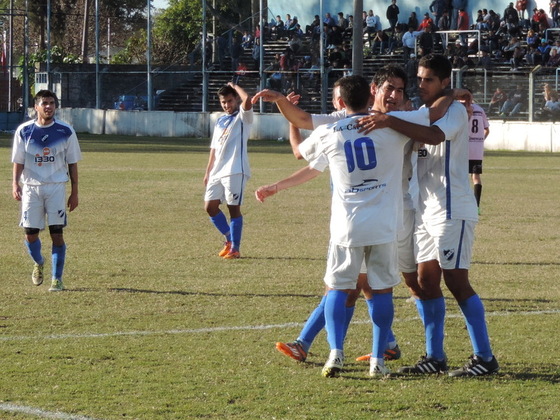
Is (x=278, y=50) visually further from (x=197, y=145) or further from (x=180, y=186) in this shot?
(x=180, y=186)

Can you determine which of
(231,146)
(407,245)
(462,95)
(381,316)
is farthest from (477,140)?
(381,316)

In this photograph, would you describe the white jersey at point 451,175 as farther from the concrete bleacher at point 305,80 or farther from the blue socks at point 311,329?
the concrete bleacher at point 305,80

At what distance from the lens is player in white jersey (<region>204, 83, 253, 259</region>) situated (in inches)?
510

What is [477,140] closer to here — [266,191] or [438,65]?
[266,191]

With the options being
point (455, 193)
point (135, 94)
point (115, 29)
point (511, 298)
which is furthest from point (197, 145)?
point (115, 29)

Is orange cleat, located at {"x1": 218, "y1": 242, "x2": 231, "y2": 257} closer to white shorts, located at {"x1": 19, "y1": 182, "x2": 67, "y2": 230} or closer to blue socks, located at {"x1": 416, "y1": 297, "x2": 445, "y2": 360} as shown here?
white shorts, located at {"x1": 19, "y1": 182, "x2": 67, "y2": 230}

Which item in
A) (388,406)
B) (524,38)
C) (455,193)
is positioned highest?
(524,38)

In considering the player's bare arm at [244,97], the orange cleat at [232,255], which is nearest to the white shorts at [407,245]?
the player's bare arm at [244,97]

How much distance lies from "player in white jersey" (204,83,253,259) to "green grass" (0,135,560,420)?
337mm

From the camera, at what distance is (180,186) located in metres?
23.2

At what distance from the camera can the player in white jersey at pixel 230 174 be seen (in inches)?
510

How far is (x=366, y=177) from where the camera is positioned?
264 inches

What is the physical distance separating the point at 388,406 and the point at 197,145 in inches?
1361

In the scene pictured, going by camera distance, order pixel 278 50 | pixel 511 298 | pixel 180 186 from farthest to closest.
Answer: pixel 278 50
pixel 180 186
pixel 511 298
